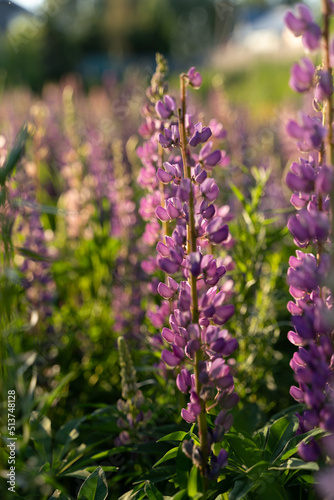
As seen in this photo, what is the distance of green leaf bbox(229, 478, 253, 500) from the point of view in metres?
1.14

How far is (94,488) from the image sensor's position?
1319mm

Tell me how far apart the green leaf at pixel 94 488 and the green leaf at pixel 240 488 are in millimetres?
338

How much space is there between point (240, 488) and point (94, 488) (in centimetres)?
38

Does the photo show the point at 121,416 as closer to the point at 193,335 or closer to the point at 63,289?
the point at 193,335

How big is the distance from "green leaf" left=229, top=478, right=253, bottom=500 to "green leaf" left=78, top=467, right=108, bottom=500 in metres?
0.34

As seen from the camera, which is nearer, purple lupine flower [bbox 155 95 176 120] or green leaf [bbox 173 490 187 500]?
green leaf [bbox 173 490 187 500]

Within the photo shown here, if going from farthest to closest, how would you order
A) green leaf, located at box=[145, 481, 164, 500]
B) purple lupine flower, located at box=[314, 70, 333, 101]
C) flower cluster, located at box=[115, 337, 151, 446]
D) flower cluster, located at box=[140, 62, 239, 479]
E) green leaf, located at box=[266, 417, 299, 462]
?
flower cluster, located at box=[115, 337, 151, 446] < green leaf, located at box=[266, 417, 299, 462] < green leaf, located at box=[145, 481, 164, 500] < flower cluster, located at box=[140, 62, 239, 479] < purple lupine flower, located at box=[314, 70, 333, 101]

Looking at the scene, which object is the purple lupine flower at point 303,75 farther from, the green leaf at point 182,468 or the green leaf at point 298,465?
the green leaf at point 182,468

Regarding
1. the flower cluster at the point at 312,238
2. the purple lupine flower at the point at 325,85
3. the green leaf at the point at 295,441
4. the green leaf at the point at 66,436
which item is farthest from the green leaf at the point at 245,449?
the purple lupine flower at the point at 325,85

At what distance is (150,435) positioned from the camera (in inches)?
63.1

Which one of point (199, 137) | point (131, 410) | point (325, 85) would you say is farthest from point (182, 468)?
point (325, 85)

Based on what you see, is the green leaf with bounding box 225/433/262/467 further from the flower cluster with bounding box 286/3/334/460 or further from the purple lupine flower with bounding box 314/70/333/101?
the purple lupine flower with bounding box 314/70/333/101

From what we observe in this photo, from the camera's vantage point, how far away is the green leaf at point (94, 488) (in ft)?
4.29

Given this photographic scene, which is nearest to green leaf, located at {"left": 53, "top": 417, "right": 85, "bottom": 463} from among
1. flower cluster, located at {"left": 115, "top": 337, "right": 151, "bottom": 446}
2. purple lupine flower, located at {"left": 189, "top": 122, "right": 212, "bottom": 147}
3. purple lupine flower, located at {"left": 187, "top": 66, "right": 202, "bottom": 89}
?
flower cluster, located at {"left": 115, "top": 337, "right": 151, "bottom": 446}
